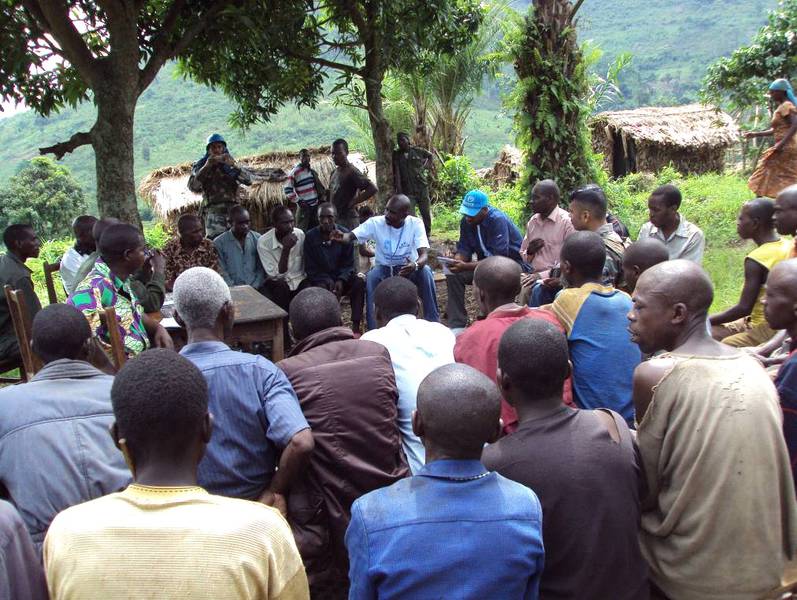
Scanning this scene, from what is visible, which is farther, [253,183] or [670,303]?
[253,183]

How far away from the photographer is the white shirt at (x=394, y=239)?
668 centimetres

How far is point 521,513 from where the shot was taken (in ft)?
5.93

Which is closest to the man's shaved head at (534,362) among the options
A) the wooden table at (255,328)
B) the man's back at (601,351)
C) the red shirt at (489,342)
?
the red shirt at (489,342)

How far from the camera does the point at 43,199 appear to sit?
17.7m

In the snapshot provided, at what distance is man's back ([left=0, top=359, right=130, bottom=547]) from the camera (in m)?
2.20

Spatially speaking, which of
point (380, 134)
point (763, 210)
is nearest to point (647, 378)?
point (763, 210)

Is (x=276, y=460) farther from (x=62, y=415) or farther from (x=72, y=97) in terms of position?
(x=72, y=97)

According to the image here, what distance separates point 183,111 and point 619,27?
3761 centimetres

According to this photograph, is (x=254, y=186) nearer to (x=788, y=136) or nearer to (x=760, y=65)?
(x=788, y=136)

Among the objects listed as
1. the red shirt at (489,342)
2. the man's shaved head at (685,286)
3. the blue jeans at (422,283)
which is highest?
the man's shaved head at (685,286)

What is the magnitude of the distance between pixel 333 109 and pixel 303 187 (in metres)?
28.0

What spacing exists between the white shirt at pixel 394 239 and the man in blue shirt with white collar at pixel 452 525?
15.8ft

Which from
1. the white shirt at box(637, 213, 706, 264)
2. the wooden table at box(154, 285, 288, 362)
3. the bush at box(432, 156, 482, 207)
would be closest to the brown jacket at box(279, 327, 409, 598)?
the wooden table at box(154, 285, 288, 362)

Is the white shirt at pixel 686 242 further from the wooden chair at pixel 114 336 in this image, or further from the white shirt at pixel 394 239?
the wooden chair at pixel 114 336
